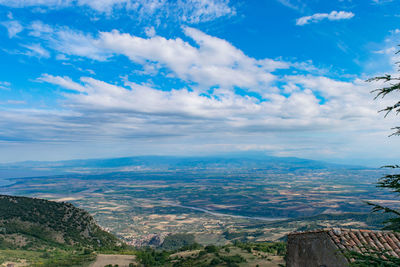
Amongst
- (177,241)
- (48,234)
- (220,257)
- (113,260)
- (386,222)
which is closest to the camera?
(386,222)

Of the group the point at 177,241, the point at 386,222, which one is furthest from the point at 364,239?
the point at 177,241

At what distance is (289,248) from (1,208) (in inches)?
3183

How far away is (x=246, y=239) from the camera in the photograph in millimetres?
97938

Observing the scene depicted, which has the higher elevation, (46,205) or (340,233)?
(340,233)

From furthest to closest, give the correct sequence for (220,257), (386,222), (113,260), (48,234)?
1. (48,234)
2. (113,260)
3. (220,257)
4. (386,222)

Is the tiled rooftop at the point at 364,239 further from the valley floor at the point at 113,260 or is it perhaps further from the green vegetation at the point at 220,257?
the valley floor at the point at 113,260

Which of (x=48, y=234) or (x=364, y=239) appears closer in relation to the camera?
(x=364, y=239)

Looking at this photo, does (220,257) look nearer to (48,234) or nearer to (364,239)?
(364,239)

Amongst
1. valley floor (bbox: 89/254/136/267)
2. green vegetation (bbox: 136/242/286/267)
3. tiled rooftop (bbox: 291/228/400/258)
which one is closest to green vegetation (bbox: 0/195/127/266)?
valley floor (bbox: 89/254/136/267)

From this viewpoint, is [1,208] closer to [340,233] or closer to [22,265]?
[22,265]

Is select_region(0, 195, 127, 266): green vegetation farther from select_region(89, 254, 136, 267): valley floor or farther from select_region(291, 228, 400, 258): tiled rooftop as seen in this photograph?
select_region(291, 228, 400, 258): tiled rooftop

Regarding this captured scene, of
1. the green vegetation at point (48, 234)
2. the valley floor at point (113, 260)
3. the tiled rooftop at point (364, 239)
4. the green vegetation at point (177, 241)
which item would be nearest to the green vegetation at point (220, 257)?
the valley floor at point (113, 260)

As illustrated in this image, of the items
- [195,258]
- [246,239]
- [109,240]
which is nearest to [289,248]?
[195,258]

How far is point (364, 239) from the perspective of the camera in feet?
36.3
